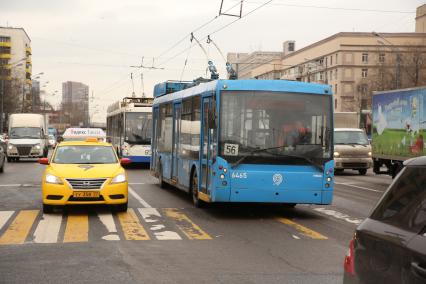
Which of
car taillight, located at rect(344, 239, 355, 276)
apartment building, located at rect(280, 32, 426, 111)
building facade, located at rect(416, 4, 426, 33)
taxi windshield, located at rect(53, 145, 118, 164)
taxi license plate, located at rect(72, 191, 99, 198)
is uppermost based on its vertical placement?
building facade, located at rect(416, 4, 426, 33)

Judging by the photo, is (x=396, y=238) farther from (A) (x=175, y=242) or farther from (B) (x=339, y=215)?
(B) (x=339, y=215)

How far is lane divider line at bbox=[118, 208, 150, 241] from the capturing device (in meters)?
10.2

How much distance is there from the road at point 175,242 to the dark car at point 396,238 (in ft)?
11.0

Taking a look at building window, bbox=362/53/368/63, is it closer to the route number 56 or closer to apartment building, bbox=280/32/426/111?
apartment building, bbox=280/32/426/111

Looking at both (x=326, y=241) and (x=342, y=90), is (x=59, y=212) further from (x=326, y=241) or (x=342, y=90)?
(x=342, y=90)

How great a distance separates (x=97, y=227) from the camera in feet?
36.7

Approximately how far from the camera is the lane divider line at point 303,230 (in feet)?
34.3

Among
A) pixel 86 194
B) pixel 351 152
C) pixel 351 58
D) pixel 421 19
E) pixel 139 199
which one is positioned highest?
pixel 421 19

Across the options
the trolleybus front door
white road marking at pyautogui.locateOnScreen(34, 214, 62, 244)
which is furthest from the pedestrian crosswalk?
the trolleybus front door

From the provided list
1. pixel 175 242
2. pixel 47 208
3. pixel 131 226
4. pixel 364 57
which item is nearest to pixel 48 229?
pixel 131 226

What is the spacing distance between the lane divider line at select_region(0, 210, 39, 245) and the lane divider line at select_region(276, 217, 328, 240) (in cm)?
436

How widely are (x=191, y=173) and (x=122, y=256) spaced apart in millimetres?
6383

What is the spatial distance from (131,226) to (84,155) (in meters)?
3.32

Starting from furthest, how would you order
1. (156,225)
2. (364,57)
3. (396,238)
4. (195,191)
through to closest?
1. (364,57)
2. (195,191)
3. (156,225)
4. (396,238)
